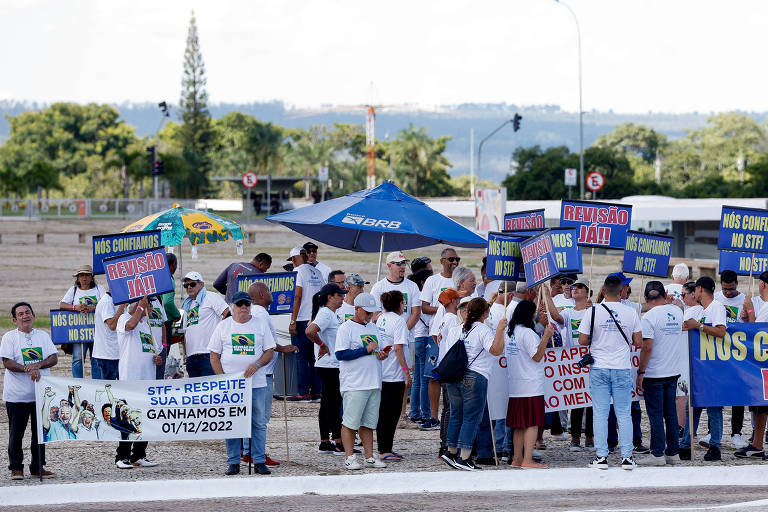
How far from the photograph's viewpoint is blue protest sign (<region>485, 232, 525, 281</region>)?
10648mm

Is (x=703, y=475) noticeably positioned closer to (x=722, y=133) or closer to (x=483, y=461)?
(x=483, y=461)

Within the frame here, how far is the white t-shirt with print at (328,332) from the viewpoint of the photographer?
10.9 meters

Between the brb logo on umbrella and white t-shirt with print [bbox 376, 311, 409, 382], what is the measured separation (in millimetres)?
1985

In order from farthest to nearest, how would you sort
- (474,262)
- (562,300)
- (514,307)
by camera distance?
(474,262), (562,300), (514,307)

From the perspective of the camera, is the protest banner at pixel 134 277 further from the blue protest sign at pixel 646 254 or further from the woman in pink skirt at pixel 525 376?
the blue protest sign at pixel 646 254

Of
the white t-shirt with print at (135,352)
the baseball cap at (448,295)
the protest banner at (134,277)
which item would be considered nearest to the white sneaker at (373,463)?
the baseball cap at (448,295)

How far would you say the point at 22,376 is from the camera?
979 centimetres

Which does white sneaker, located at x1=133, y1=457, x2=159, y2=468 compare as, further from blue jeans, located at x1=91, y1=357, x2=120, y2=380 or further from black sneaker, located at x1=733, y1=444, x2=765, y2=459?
black sneaker, located at x1=733, y1=444, x2=765, y2=459

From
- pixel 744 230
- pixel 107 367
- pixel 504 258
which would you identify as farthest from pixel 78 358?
pixel 744 230

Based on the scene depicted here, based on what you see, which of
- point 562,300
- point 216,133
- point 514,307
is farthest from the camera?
point 216,133

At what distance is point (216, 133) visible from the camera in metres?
123

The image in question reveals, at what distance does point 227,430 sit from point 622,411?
12.3 feet

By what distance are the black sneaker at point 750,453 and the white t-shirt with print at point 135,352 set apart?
6.03m

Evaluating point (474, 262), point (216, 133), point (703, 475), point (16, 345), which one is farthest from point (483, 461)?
point (216, 133)
